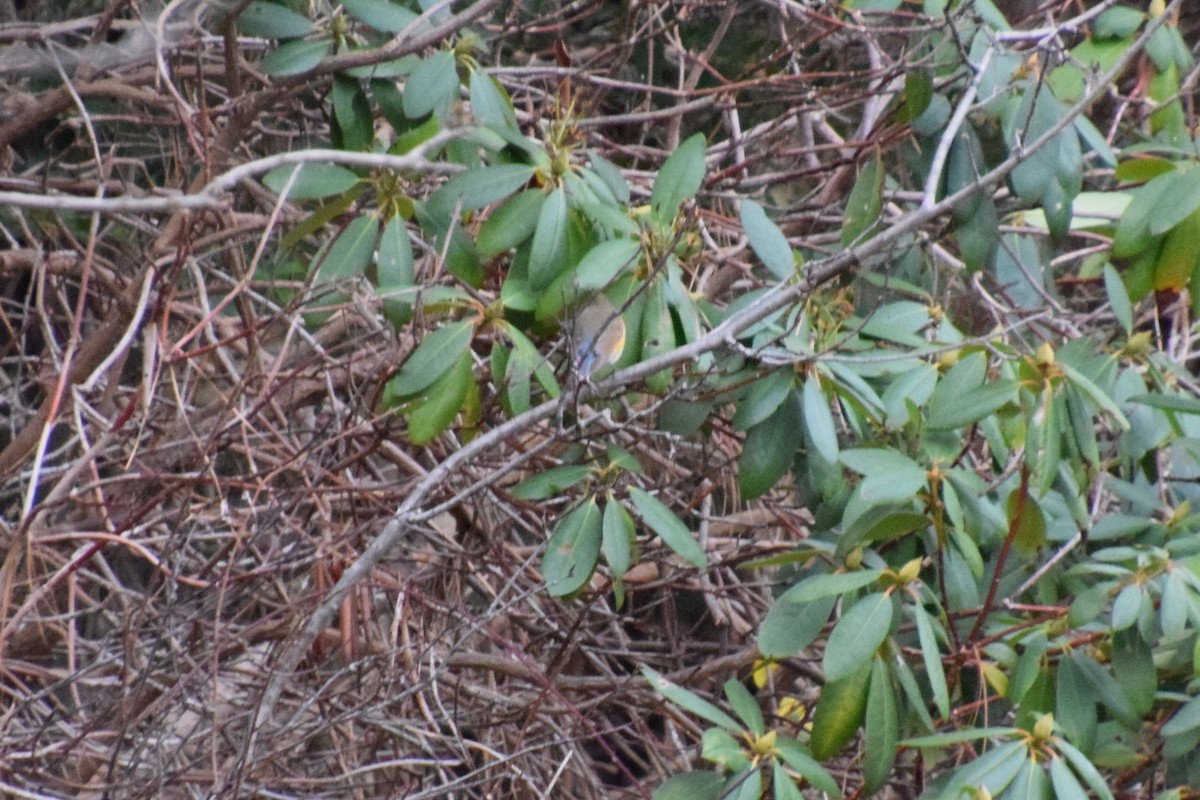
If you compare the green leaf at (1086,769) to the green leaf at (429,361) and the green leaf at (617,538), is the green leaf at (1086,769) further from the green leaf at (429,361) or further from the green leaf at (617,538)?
the green leaf at (429,361)

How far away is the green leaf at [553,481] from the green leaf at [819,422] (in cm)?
31

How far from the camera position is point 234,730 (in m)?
2.03

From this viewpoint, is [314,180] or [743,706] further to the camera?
[314,180]

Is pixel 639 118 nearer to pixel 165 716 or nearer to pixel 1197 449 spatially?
pixel 1197 449

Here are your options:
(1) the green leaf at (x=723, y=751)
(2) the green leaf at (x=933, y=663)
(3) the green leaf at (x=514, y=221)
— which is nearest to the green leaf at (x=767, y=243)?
(3) the green leaf at (x=514, y=221)

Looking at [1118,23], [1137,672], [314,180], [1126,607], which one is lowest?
[1137,672]

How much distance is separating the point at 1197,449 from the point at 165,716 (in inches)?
58.5

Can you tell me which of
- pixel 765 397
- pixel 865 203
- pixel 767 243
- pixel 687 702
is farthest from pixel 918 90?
pixel 687 702

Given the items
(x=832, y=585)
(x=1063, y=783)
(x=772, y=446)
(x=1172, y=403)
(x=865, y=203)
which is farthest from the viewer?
(x=865, y=203)

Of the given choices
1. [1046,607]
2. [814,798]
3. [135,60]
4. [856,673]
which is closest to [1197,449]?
[1046,607]

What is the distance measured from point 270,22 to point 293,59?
2.7 inches

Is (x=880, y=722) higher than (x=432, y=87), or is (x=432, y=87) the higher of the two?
(x=432, y=87)

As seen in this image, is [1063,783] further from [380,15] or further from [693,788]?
[380,15]

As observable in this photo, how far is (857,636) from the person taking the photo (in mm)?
1601
